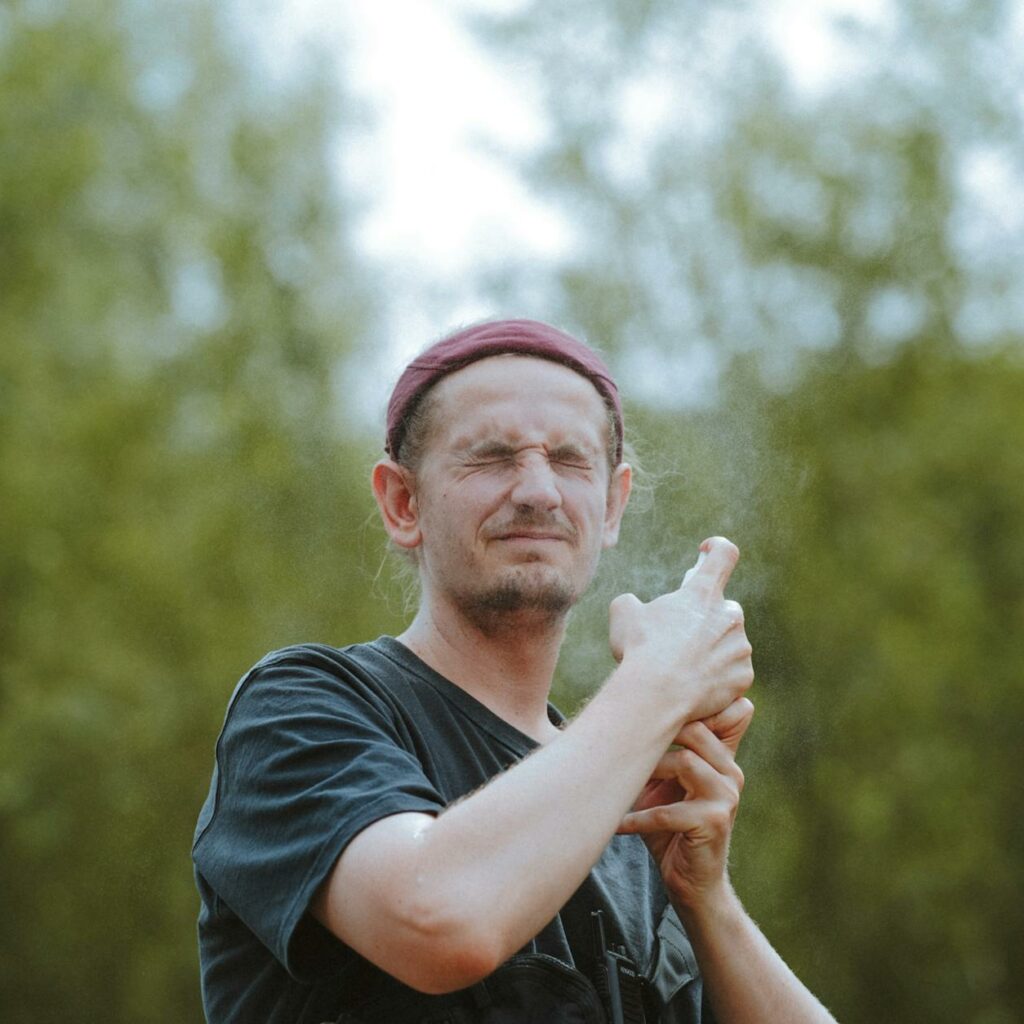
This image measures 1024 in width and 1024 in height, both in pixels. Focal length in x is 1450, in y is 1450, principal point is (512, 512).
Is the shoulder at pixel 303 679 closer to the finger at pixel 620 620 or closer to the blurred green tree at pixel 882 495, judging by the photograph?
the finger at pixel 620 620

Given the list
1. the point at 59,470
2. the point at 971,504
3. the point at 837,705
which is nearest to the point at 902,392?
the point at 971,504

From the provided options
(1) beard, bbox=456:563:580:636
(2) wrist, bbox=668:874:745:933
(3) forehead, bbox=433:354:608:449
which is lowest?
(2) wrist, bbox=668:874:745:933

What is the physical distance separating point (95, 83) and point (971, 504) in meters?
7.84

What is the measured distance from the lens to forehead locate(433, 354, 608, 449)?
7.70ft

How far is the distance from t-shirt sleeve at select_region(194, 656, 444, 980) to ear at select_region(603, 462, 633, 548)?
0.75 metres

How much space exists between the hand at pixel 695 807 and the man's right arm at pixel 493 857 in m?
0.24

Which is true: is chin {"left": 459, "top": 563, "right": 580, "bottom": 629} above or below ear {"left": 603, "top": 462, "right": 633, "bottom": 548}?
below

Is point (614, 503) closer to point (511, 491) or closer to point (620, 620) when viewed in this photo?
point (511, 491)

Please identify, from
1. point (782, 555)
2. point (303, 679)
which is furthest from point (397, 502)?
point (782, 555)

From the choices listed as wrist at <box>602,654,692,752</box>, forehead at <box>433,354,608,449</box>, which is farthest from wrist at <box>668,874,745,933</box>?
forehead at <box>433,354,608,449</box>

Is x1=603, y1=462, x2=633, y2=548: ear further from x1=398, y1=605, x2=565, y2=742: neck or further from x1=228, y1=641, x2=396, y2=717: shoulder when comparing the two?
x1=228, y1=641, x2=396, y2=717: shoulder

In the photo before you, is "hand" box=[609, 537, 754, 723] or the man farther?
"hand" box=[609, 537, 754, 723]

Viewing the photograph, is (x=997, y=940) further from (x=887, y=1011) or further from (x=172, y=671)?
(x=172, y=671)

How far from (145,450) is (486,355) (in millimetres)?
9585
